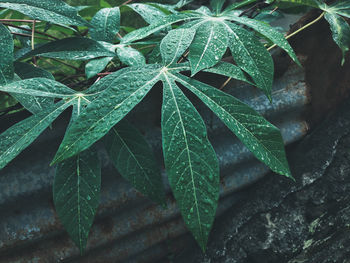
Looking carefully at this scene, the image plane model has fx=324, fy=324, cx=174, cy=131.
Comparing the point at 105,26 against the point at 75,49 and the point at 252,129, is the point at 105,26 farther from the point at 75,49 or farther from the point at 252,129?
the point at 252,129

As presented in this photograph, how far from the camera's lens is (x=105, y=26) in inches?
32.8

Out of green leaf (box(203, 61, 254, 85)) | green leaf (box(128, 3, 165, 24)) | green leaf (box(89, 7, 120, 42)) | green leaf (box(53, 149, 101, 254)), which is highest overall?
green leaf (box(128, 3, 165, 24))

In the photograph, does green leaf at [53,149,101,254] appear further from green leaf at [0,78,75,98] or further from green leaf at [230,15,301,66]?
green leaf at [230,15,301,66]

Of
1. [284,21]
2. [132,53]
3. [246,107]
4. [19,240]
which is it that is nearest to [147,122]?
[132,53]

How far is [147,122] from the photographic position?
31.1 inches

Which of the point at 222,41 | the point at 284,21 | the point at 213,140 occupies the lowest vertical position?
the point at 213,140

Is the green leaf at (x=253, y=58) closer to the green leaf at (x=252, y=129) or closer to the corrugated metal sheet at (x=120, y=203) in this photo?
the green leaf at (x=252, y=129)

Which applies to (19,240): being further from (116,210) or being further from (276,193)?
(276,193)

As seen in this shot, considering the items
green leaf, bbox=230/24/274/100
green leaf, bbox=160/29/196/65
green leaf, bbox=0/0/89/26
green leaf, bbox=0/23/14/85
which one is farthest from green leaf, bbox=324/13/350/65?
green leaf, bbox=0/23/14/85

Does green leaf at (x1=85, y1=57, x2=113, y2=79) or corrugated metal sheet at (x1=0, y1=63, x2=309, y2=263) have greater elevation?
green leaf at (x1=85, y1=57, x2=113, y2=79)

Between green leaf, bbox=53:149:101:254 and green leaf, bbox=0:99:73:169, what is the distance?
0.07 metres

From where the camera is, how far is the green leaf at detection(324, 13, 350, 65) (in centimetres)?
83

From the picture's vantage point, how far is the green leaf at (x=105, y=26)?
2.70 ft

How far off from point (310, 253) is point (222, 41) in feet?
1.86
